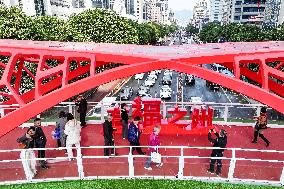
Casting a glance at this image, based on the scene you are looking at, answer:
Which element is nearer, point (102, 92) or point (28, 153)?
point (28, 153)

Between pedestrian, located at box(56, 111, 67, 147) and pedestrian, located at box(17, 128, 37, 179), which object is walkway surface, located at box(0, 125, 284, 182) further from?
pedestrian, located at box(56, 111, 67, 147)

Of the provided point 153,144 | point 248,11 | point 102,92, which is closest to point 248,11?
point 248,11

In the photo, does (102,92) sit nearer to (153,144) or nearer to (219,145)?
(153,144)

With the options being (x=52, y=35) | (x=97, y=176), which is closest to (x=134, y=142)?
(x=97, y=176)

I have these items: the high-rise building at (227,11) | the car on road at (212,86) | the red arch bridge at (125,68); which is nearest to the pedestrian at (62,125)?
the red arch bridge at (125,68)

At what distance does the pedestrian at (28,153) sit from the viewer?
10.6m

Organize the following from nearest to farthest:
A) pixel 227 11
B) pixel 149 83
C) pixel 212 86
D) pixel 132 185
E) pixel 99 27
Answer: pixel 132 185
pixel 99 27
pixel 212 86
pixel 149 83
pixel 227 11

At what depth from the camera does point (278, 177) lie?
11.0 meters

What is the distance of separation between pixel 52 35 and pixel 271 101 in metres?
24.1

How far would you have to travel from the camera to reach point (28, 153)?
10742 mm

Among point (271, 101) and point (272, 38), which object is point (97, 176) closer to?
point (271, 101)

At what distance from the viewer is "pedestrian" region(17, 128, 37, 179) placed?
34.7 ft

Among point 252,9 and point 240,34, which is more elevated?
point 252,9

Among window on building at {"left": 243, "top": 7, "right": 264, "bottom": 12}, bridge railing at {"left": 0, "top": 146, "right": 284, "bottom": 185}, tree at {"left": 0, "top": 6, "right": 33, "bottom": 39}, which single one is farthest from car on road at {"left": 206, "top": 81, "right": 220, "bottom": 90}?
window on building at {"left": 243, "top": 7, "right": 264, "bottom": 12}
